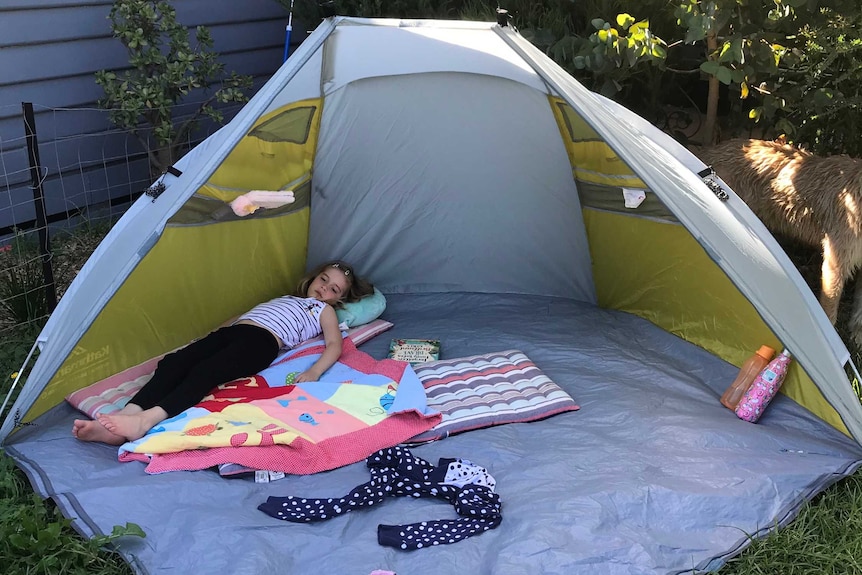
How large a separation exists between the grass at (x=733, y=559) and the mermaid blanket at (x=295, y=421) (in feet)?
0.98

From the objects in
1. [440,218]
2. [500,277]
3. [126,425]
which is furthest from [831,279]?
[126,425]

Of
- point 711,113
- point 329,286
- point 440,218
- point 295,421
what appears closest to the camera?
point 295,421

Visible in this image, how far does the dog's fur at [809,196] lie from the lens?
118 inches

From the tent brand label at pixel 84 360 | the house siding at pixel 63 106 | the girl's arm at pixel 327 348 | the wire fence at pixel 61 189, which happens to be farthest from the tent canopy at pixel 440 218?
the house siding at pixel 63 106

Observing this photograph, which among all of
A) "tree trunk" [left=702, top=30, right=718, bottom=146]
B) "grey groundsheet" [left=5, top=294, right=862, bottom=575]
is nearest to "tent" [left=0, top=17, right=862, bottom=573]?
"grey groundsheet" [left=5, top=294, right=862, bottom=575]

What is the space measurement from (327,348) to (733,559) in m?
1.60

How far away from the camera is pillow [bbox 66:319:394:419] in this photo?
2.52 metres

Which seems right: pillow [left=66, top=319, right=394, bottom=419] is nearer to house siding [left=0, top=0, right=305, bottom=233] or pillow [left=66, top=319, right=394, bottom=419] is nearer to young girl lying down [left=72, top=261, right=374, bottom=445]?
young girl lying down [left=72, top=261, right=374, bottom=445]

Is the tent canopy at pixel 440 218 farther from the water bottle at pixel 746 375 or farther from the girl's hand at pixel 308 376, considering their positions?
the girl's hand at pixel 308 376

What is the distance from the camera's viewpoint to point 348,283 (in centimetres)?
335

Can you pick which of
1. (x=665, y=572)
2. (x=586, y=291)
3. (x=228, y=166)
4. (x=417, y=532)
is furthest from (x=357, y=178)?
(x=665, y=572)

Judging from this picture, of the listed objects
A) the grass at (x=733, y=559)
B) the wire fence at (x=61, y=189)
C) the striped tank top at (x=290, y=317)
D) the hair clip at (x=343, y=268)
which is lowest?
the grass at (x=733, y=559)

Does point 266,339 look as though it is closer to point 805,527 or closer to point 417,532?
point 417,532

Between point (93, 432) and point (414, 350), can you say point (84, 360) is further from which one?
point (414, 350)
